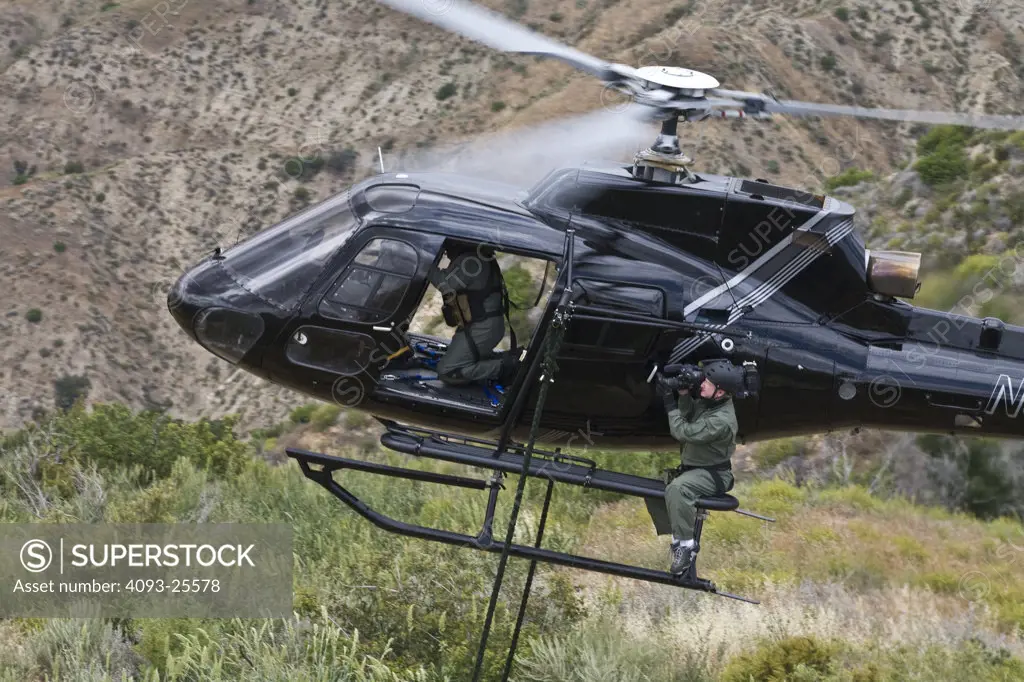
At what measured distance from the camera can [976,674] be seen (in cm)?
927

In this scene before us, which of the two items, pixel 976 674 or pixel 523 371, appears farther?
pixel 976 674

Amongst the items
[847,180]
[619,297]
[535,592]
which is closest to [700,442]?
[619,297]

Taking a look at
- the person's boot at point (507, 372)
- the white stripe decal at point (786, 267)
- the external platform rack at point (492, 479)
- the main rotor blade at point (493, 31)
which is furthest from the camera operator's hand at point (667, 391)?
the main rotor blade at point (493, 31)

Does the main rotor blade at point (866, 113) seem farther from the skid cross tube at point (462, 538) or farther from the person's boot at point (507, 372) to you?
the skid cross tube at point (462, 538)

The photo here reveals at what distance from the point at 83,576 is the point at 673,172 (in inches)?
284

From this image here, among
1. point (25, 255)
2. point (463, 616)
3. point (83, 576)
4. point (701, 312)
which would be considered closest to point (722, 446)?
point (701, 312)

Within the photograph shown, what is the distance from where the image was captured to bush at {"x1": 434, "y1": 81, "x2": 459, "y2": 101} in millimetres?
58531

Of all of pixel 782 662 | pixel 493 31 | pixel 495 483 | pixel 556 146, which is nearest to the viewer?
pixel 493 31

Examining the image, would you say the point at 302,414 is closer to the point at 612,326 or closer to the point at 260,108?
the point at 260,108

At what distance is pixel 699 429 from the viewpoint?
7.61 m

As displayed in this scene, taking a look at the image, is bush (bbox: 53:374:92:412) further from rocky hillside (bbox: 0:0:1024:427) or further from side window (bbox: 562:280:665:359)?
side window (bbox: 562:280:665:359)

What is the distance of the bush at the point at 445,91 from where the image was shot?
192ft

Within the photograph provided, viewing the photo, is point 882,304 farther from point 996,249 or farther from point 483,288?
point 996,249

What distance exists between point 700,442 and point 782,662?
265 centimetres
